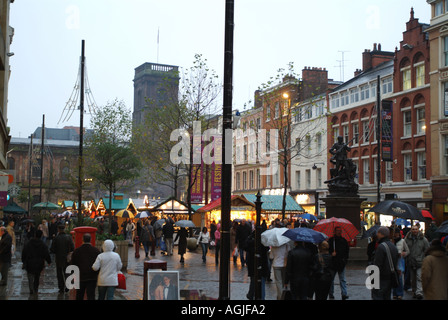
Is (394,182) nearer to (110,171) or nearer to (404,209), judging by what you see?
(110,171)

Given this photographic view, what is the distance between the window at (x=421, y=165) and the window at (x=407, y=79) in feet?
17.0

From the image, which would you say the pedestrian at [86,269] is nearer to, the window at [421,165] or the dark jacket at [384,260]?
the dark jacket at [384,260]

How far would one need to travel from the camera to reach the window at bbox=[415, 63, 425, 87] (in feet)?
147

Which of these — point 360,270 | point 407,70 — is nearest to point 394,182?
point 407,70

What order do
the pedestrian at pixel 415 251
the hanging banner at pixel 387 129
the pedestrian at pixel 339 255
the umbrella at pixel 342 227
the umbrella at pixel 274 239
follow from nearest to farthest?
the umbrella at pixel 274 239, the pedestrian at pixel 339 255, the pedestrian at pixel 415 251, the umbrella at pixel 342 227, the hanging banner at pixel 387 129

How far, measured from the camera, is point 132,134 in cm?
5866

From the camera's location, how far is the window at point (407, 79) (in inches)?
1825

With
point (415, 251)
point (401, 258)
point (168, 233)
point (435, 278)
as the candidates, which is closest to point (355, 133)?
point (168, 233)

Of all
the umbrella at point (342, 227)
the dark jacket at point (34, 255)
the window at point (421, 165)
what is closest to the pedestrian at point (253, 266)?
the umbrella at point (342, 227)

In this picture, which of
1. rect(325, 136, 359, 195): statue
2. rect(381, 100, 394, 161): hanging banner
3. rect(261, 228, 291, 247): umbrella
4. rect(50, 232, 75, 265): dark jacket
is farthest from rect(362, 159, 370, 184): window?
rect(261, 228, 291, 247): umbrella

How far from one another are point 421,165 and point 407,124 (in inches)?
142

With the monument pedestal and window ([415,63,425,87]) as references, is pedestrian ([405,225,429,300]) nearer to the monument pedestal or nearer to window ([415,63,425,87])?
the monument pedestal

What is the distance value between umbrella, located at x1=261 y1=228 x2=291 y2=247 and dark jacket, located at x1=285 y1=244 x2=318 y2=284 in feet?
5.94
